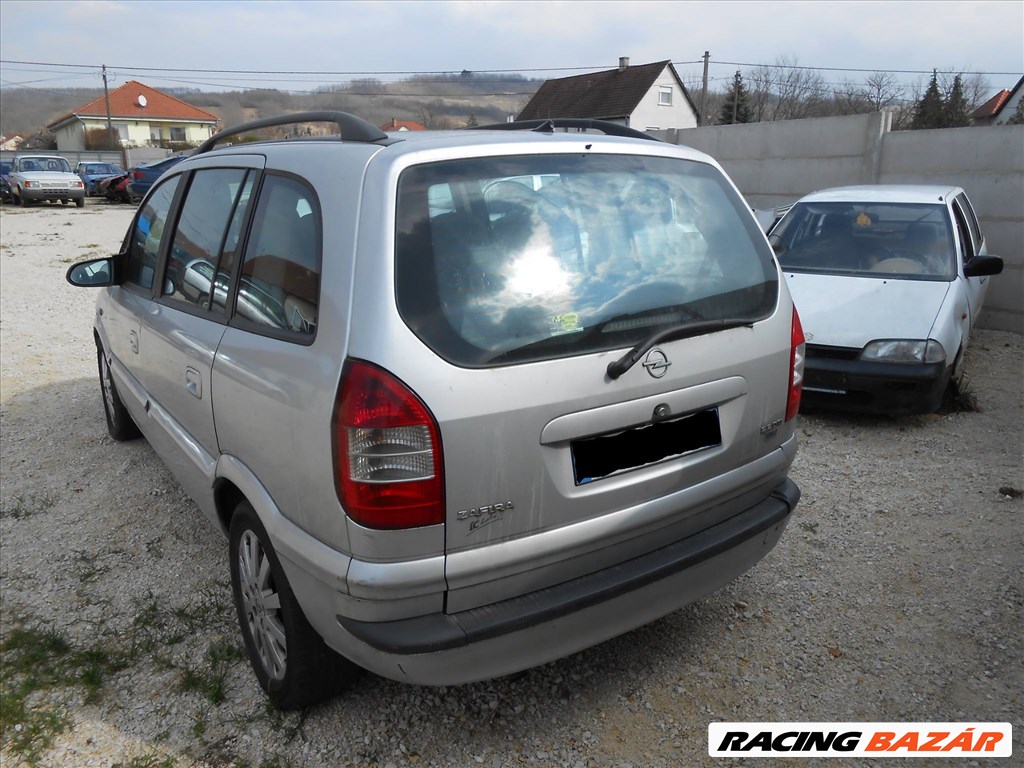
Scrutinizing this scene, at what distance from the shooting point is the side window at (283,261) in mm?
2354

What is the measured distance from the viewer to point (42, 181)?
24.7 m

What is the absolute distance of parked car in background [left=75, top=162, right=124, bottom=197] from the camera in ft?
98.0

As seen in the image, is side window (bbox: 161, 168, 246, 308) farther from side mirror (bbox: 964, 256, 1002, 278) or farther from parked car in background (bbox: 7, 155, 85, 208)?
parked car in background (bbox: 7, 155, 85, 208)

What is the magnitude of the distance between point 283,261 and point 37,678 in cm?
191

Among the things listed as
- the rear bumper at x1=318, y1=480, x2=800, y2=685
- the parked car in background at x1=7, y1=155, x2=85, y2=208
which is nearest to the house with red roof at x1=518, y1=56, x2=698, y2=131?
the parked car in background at x1=7, y1=155, x2=85, y2=208

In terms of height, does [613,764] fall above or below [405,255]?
below

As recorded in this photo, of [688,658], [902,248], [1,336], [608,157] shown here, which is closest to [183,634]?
[688,658]

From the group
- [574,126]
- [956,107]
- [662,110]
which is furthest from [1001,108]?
[574,126]

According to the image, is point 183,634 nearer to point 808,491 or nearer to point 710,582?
point 710,582

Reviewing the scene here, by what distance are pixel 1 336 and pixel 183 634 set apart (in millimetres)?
6556

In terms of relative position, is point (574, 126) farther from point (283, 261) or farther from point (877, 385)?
point (877, 385)

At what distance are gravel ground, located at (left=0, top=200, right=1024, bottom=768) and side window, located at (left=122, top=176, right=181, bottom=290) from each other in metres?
1.28

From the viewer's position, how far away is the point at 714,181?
9.66ft

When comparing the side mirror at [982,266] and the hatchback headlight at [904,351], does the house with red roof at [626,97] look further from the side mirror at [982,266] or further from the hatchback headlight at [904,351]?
the hatchback headlight at [904,351]
